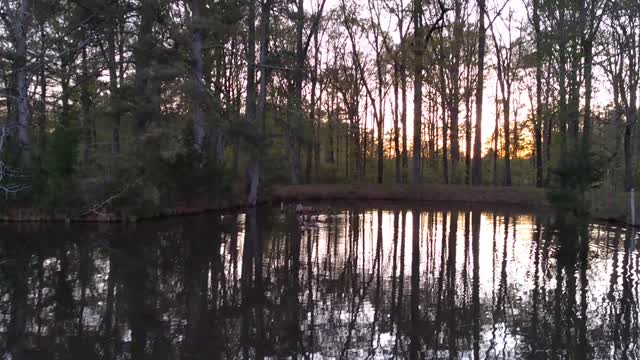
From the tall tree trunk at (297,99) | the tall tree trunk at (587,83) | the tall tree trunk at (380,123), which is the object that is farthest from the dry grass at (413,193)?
the tall tree trunk at (587,83)

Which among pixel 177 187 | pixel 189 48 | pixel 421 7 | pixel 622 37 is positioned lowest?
pixel 177 187

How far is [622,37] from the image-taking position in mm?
26188

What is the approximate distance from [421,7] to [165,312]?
87.2 ft

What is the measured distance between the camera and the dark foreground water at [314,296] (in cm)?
625

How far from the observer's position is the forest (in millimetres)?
16172

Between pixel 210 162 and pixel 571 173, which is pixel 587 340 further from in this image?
pixel 210 162

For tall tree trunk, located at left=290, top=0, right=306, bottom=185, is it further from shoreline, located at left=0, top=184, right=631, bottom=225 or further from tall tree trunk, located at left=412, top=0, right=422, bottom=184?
tall tree trunk, located at left=412, top=0, right=422, bottom=184

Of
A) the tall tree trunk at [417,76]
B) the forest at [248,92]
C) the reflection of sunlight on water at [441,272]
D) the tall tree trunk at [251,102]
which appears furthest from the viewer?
the tall tree trunk at [417,76]

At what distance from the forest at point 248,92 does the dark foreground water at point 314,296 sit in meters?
1.64

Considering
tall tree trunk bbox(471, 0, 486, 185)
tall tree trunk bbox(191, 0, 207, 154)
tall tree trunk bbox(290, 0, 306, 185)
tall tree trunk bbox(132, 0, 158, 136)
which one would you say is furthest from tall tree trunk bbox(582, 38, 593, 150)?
tall tree trunk bbox(132, 0, 158, 136)

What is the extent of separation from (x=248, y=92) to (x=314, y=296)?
61.0 feet

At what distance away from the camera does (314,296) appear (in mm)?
8453

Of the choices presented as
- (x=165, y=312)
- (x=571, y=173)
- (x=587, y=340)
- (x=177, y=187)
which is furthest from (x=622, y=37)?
(x=165, y=312)

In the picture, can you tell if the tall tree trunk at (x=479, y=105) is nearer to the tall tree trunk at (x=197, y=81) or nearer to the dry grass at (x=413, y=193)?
the dry grass at (x=413, y=193)
